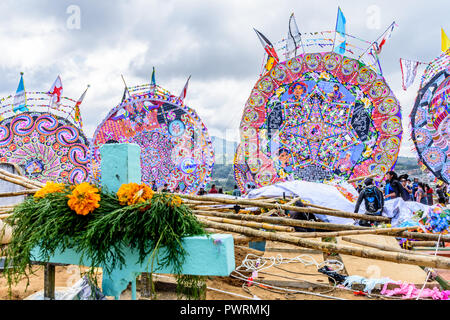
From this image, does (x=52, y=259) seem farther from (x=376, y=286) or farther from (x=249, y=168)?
(x=249, y=168)

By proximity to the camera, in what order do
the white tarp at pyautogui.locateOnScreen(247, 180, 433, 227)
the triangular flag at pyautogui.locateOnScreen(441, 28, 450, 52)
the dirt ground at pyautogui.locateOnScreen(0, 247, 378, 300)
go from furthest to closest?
1. the triangular flag at pyautogui.locateOnScreen(441, 28, 450, 52)
2. the white tarp at pyautogui.locateOnScreen(247, 180, 433, 227)
3. the dirt ground at pyautogui.locateOnScreen(0, 247, 378, 300)

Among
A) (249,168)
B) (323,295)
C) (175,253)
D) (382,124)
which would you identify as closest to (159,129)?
(249,168)

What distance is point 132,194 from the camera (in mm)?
1942

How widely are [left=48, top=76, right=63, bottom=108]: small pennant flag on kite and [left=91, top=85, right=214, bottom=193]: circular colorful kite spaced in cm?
190

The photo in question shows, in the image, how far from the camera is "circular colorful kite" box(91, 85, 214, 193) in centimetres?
1197

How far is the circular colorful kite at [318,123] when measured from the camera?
35.3 ft

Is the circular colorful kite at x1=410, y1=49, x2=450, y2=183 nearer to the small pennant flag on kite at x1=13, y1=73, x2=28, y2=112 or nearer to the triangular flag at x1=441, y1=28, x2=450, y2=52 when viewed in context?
the triangular flag at x1=441, y1=28, x2=450, y2=52

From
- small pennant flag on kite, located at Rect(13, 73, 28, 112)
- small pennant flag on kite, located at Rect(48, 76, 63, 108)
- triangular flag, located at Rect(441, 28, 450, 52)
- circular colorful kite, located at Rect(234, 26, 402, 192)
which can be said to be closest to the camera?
circular colorful kite, located at Rect(234, 26, 402, 192)

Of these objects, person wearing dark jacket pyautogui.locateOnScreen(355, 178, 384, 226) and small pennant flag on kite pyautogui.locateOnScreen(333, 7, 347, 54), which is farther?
small pennant flag on kite pyautogui.locateOnScreen(333, 7, 347, 54)

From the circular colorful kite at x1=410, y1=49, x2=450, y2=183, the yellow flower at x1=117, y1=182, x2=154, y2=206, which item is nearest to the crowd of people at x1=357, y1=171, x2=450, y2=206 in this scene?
the circular colorful kite at x1=410, y1=49, x2=450, y2=183

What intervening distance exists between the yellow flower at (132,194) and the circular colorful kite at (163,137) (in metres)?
9.88

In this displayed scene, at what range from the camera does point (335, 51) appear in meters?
11.2

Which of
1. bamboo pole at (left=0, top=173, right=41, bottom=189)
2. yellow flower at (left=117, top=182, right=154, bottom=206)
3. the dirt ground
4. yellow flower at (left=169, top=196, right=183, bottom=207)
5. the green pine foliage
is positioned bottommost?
the dirt ground
